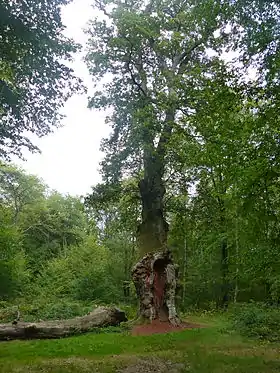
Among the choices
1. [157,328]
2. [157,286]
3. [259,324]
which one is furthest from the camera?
[157,286]

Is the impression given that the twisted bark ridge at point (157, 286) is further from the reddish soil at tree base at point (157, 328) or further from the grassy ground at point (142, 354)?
the grassy ground at point (142, 354)

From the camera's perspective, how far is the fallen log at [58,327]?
38.9ft

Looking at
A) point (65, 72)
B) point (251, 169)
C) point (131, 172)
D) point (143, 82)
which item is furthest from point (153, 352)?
point (143, 82)

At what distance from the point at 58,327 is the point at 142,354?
13.3ft

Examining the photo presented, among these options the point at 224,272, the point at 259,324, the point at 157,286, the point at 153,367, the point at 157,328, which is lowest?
the point at 153,367

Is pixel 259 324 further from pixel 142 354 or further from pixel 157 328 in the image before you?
pixel 142 354

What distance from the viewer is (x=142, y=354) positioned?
31.7 feet

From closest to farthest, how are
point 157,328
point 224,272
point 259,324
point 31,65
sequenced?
point 31,65 → point 259,324 → point 157,328 → point 224,272

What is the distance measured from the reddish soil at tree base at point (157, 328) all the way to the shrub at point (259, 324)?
1829 mm

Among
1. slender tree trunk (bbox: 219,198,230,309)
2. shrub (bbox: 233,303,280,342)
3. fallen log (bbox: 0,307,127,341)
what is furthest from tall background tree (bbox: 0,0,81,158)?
slender tree trunk (bbox: 219,198,230,309)

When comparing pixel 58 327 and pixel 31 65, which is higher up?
pixel 31 65

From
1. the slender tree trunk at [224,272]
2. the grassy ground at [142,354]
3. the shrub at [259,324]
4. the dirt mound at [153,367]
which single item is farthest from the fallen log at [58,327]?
the slender tree trunk at [224,272]

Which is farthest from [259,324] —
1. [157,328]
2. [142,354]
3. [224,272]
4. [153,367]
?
[224,272]

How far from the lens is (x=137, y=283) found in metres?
15.0
